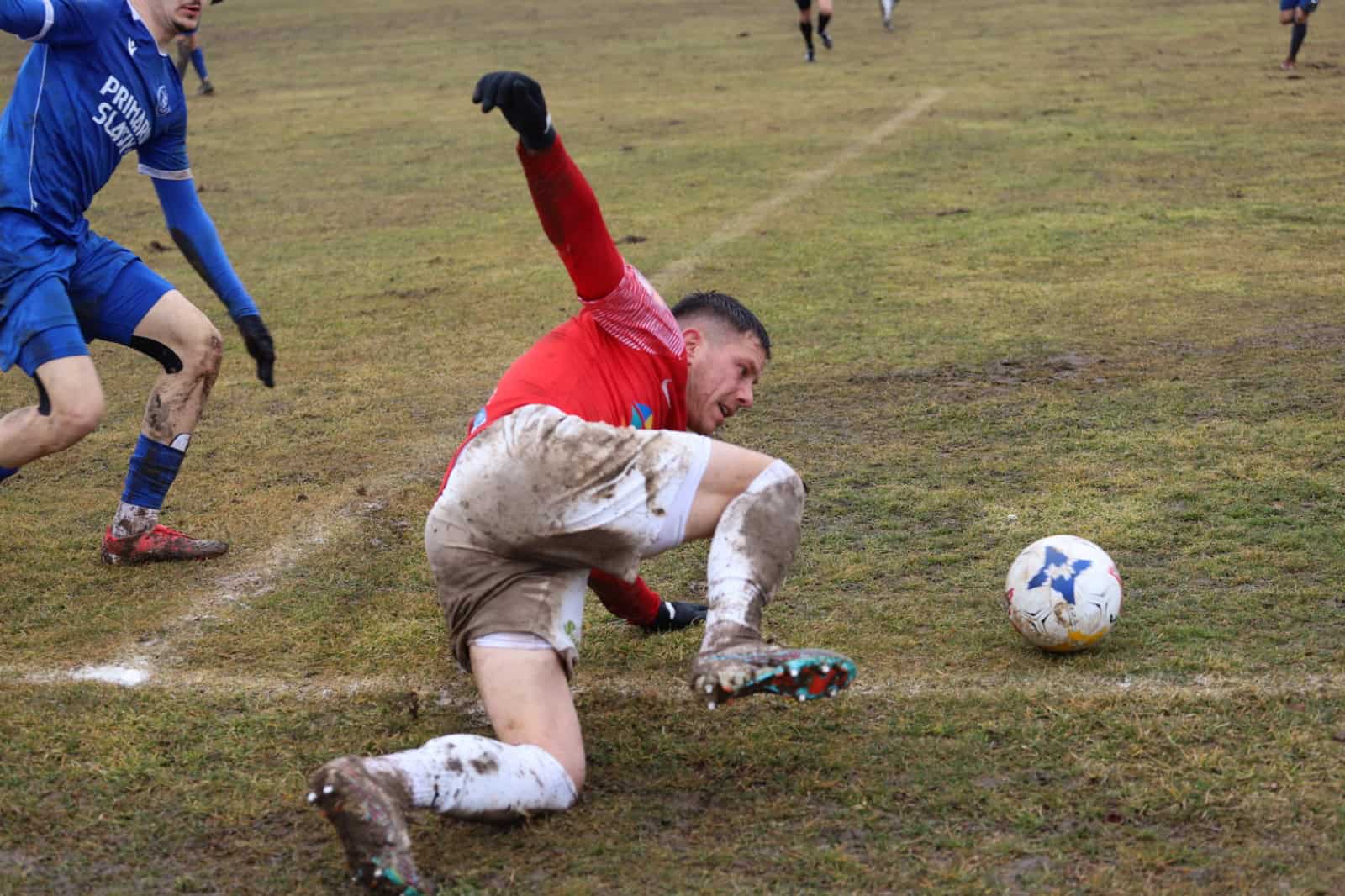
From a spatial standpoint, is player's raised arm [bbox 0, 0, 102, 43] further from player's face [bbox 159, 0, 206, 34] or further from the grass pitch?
the grass pitch

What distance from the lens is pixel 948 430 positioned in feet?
18.6

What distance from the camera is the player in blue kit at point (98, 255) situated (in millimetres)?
4352

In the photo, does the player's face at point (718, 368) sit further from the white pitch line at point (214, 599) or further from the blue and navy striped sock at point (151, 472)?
the blue and navy striped sock at point (151, 472)

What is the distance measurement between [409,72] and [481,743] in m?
18.1

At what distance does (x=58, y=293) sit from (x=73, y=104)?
1.98ft

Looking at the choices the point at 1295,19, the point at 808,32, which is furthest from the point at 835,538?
the point at 808,32

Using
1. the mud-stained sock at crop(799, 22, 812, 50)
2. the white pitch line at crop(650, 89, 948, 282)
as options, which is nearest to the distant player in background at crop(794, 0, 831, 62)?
the mud-stained sock at crop(799, 22, 812, 50)

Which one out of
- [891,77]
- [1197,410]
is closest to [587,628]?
[1197,410]

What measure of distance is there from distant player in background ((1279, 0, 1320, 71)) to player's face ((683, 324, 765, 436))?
13684mm

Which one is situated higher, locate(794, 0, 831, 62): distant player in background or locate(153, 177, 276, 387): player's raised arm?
locate(153, 177, 276, 387): player's raised arm

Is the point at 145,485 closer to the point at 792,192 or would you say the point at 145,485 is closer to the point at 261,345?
the point at 261,345

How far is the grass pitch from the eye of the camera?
2.98 m

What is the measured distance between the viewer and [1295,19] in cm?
1528

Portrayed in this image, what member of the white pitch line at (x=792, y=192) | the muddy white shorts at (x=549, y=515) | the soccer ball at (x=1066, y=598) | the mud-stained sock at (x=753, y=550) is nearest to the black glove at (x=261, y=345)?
the muddy white shorts at (x=549, y=515)
